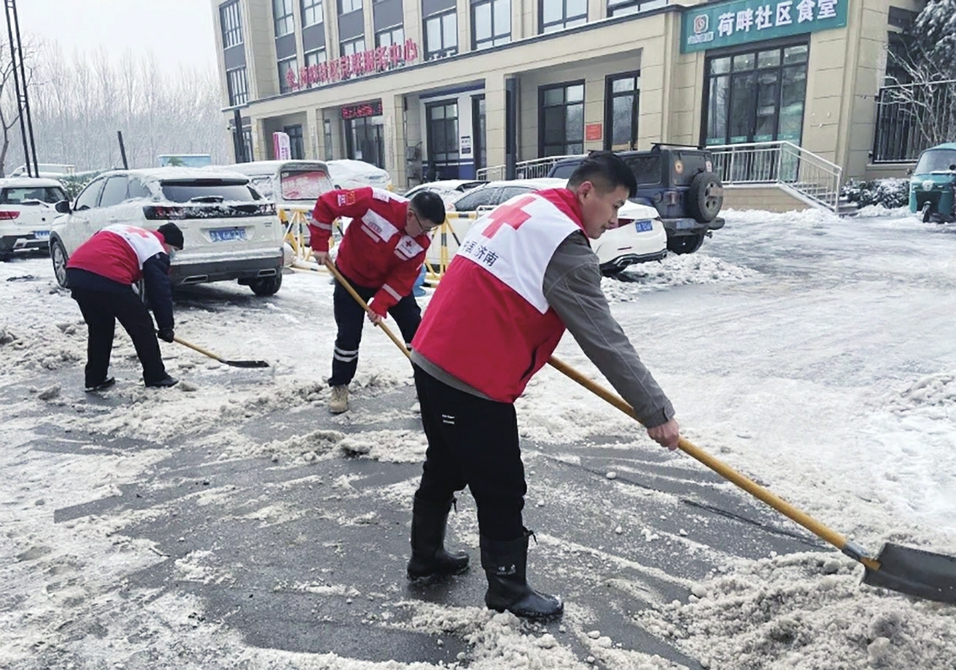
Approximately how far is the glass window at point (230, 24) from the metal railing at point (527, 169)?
21.6 metres

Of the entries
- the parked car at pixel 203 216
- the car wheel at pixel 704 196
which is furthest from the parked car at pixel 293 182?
the car wheel at pixel 704 196

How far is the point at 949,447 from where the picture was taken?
3957 millimetres

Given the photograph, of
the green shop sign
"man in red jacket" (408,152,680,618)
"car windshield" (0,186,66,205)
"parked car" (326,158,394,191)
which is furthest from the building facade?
"man in red jacket" (408,152,680,618)

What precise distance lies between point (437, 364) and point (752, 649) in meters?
1.44

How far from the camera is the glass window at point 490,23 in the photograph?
2469 cm

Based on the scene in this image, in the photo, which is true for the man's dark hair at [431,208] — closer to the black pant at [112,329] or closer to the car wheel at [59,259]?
the black pant at [112,329]

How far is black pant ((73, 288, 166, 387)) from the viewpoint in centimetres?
533

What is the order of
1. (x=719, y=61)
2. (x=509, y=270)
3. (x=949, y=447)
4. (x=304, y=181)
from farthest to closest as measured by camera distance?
(x=719, y=61) → (x=304, y=181) → (x=949, y=447) → (x=509, y=270)

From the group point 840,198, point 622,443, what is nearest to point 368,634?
point 622,443

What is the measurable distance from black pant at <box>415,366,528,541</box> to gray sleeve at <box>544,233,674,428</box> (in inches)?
14.9

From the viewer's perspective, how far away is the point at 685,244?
11.2m

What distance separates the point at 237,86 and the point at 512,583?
140 feet

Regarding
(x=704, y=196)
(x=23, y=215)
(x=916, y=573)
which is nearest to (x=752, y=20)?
(x=704, y=196)

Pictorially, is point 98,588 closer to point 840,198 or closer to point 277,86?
point 840,198
